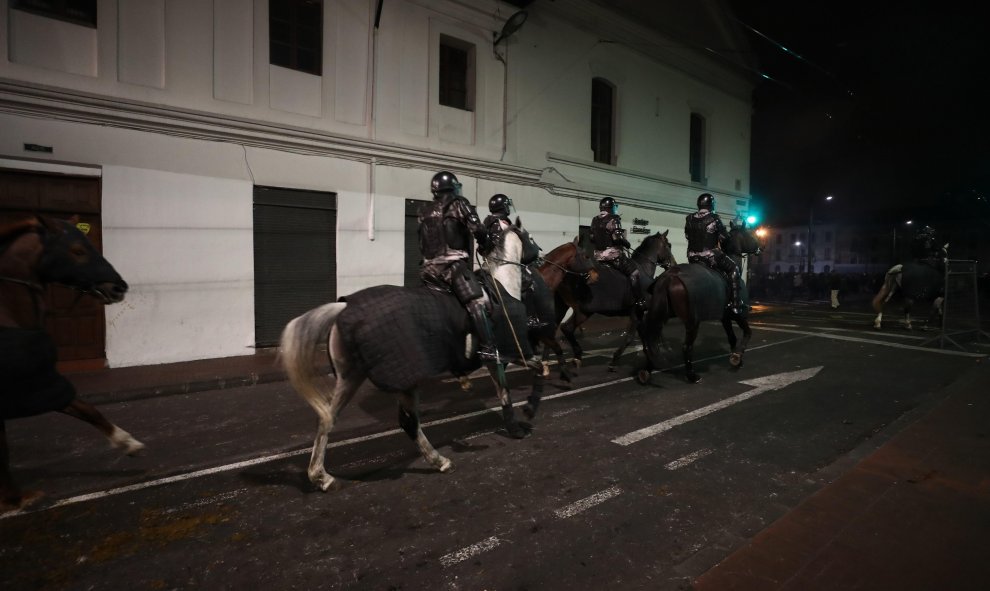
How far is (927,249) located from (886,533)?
46.7 feet

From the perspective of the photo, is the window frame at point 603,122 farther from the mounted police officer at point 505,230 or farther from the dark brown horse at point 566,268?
the mounted police officer at point 505,230

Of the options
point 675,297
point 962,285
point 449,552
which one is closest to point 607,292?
point 675,297

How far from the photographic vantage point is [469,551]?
306 centimetres

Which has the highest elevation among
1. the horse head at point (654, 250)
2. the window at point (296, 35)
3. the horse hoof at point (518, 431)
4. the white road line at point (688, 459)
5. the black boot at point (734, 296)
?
the window at point (296, 35)

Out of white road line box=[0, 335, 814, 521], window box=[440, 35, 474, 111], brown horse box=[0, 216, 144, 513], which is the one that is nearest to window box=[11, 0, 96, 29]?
brown horse box=[0, 216, 144, 513]

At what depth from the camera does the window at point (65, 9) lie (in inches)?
295

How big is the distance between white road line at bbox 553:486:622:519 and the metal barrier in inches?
431

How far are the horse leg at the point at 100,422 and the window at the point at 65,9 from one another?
743 cm

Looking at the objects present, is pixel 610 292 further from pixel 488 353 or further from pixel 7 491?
pixel 7 491

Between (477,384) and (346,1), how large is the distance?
859 centimetres

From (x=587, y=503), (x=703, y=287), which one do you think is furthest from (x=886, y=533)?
(x=703, y=287)

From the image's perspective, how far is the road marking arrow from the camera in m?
5.19

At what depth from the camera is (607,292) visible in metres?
8.45

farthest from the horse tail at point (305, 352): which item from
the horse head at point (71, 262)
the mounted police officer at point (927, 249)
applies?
the mounted police officer at point (927, 249)
